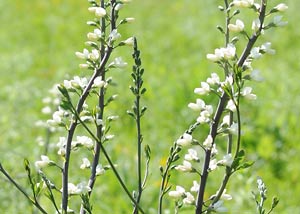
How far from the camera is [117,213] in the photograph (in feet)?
13.0

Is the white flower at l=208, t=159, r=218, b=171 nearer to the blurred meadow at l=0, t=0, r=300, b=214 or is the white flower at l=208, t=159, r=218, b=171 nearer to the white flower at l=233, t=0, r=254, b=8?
the white flower at l=233, t=0, r=254, b=8

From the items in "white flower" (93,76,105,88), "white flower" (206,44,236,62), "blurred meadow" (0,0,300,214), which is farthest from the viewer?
"blurred meadow" (0,0,300,214)

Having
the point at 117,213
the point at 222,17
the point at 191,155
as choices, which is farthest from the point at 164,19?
the point at 191,155

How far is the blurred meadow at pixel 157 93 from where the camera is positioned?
430 centimetres

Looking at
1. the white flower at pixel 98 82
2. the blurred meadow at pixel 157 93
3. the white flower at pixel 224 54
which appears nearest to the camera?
the white flower at pixel 224 54

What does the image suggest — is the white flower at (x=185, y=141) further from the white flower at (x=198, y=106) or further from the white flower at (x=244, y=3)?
the white flower at (x=244, y=3)

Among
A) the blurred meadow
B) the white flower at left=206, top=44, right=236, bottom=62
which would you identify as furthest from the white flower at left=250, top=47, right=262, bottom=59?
the blurred meadow

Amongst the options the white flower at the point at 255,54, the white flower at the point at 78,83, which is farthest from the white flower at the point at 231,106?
the white flower at the point at 78,83

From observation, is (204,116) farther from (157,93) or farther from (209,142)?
(157,93)

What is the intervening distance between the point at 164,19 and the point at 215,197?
30.1 ft

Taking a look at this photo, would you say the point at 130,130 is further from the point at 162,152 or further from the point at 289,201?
the point at 289,201

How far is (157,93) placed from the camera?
21.0 ft

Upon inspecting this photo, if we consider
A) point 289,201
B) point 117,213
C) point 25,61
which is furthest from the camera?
point 25,61

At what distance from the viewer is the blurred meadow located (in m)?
4.30
